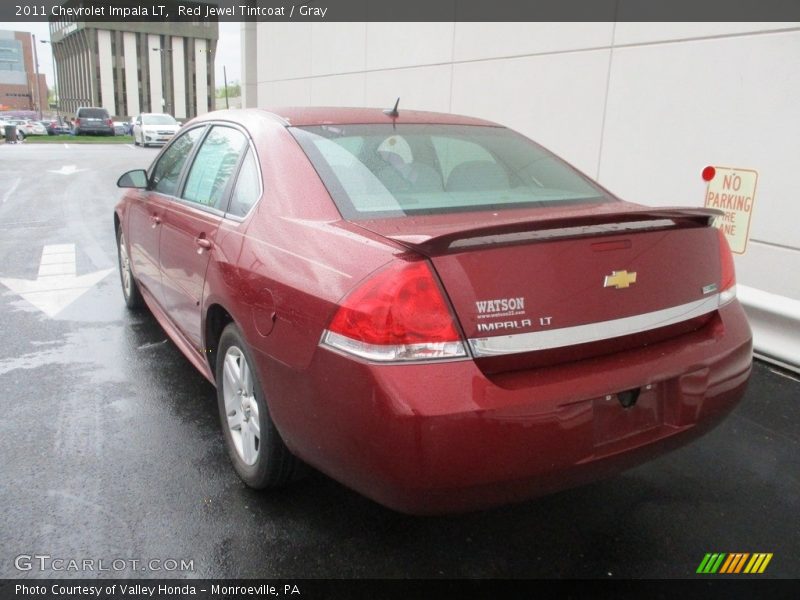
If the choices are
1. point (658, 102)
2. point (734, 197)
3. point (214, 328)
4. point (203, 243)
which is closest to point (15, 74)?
point (658, 102)

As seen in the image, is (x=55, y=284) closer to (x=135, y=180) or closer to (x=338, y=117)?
(x=135, y=180)

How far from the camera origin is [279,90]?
16.9 metres

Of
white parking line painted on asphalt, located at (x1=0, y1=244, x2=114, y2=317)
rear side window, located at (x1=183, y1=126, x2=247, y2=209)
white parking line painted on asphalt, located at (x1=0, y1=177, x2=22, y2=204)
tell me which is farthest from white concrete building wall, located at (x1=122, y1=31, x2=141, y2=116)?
rear side window, located at (x1=183, y1=126, x2=247, y2=209)

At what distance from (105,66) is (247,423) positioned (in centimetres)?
9049

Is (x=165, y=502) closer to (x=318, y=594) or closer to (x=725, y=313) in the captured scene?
(x=318, y=594)

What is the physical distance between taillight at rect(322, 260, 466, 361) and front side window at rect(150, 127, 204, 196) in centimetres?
238

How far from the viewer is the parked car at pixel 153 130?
3466 cm

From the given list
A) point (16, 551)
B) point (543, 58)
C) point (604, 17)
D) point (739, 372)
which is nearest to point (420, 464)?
point (739, 372)

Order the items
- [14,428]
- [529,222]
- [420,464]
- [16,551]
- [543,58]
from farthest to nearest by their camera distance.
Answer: [543,58] < [14,428] < [16,551] < [529,222] < [420,464]

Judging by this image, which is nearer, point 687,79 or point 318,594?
point 318,594

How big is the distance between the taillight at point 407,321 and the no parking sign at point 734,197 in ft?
13.3

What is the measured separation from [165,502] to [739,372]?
2367 mm

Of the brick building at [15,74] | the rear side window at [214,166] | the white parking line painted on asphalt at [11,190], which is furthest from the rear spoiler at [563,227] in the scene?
the brick building at [15,74]

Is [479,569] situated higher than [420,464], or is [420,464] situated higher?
[420,464]
